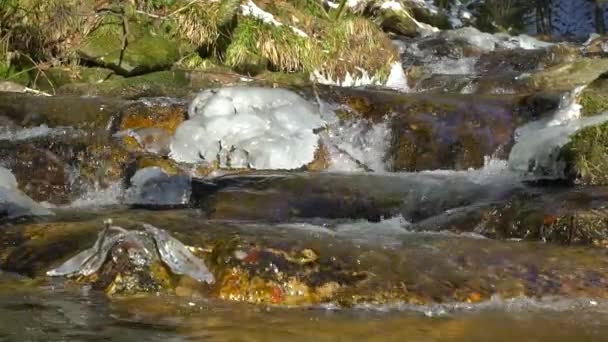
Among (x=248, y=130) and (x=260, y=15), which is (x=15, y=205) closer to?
(x=248, y=130)

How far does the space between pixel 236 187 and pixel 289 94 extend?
8.39ft

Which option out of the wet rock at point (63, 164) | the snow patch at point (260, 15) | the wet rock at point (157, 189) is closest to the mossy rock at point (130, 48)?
the snow patch at point (260, 15)

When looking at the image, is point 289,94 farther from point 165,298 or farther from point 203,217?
point 165,298

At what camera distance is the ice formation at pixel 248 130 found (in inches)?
311

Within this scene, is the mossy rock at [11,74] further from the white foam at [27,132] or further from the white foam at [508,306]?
the white foam at [508,306]

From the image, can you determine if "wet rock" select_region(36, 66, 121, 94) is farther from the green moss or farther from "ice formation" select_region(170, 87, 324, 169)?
"ice formation" select_region(170, 87, 324, 169)

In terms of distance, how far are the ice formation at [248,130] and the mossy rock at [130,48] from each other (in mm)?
2688

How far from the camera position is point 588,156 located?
6.42 metres

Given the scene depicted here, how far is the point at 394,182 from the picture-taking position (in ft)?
21.6

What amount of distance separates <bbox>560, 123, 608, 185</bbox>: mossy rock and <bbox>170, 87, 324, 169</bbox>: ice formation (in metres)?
2.41

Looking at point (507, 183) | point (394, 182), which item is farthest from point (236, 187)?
point (507, 183)

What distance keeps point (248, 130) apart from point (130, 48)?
11.9ft

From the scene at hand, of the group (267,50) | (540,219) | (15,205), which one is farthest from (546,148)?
(267,50)

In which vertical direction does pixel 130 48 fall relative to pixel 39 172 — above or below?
above
